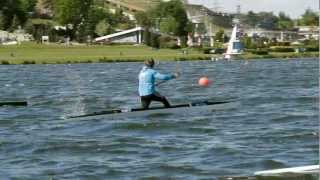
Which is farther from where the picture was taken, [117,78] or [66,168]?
[117,78]

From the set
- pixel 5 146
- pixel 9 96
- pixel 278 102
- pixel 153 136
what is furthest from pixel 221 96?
pixel 5 146

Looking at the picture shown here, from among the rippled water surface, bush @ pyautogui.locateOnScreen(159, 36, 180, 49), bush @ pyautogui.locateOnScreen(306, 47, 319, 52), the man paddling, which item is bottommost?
bush @ pyautogui.locateOnScreen(306, 47, 319, 52)

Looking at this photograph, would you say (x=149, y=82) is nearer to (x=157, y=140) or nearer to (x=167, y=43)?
(x=157, y=140)

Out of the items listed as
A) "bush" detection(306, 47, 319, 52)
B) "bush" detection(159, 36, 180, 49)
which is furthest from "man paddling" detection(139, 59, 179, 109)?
"bush" detection(306, 47, 319, 52)

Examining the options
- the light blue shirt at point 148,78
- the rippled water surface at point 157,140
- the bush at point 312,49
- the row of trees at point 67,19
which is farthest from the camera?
the row of trees at point 67,19

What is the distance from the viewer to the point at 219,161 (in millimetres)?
21719

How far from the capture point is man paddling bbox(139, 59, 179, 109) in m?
30.8

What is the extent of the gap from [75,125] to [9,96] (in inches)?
797

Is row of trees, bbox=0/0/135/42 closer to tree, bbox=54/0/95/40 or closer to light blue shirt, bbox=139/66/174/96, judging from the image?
tree, bbox=54/0/95/40

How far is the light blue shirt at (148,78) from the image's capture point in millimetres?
30750

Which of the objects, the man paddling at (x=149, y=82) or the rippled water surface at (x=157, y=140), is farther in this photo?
the man paddling at (x=149, y=82)

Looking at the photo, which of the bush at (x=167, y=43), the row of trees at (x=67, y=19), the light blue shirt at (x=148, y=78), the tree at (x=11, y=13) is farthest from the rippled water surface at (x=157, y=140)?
the tree at (x=11, y=13)

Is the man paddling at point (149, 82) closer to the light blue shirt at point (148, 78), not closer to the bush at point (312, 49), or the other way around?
the light blue shirt at point (148, 78)

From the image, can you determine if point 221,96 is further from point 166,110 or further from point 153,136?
point 153,136
